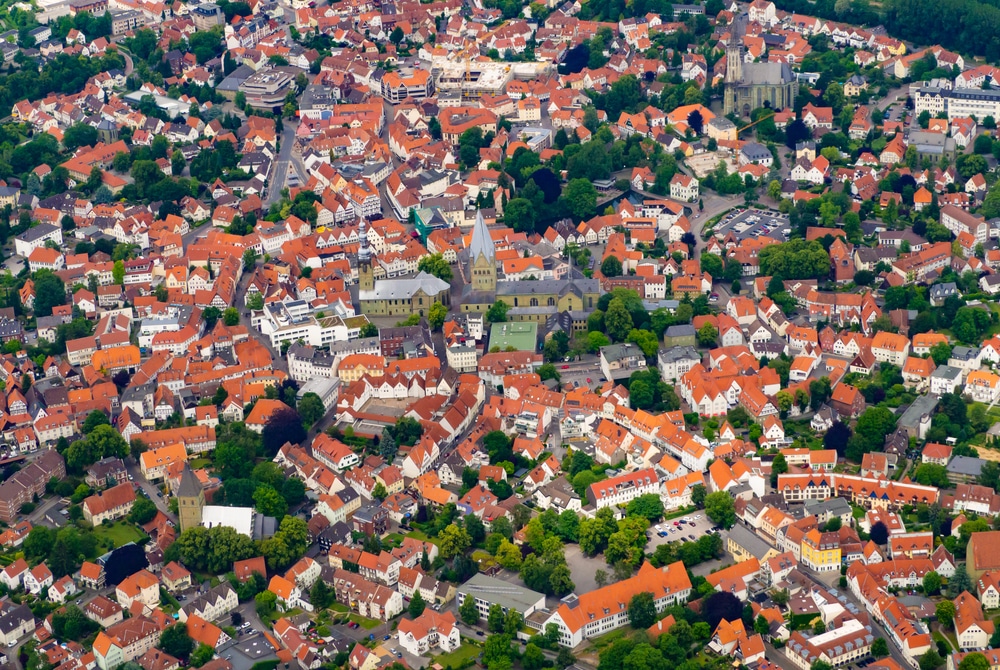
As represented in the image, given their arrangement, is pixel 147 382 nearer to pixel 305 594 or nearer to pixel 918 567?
pixel 305 594

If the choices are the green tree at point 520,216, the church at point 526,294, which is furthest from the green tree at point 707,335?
the green tree at point 520,216

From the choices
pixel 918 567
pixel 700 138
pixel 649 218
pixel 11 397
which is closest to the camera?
pixel 918 567

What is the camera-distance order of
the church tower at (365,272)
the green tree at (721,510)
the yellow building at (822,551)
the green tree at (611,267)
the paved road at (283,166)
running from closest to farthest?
the yellow building at (822,551) → the green tree at (721,510) → the church tower at (365,272) → the green tree at (611,267) → the paved road at (283,166)

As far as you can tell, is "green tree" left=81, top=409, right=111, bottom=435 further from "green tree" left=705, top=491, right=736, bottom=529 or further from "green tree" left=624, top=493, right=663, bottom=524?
"green tree" left=705, top=491, right=736, bottom=529

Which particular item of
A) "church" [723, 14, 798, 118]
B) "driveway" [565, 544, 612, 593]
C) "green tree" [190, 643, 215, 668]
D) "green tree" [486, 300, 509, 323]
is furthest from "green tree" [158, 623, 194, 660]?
"church" [723, 14, 798, 118]

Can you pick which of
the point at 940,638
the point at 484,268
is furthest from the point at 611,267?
the point at 940,638

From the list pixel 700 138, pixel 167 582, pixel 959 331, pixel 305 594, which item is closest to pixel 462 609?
pixel 305 594

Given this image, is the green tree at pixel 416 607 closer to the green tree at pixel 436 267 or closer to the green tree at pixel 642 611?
the green tree at pixel 642 611
